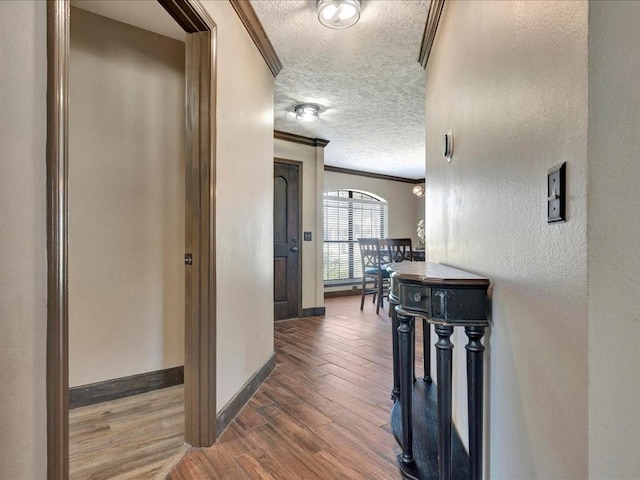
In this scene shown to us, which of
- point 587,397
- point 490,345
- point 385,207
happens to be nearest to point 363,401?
point 490,345

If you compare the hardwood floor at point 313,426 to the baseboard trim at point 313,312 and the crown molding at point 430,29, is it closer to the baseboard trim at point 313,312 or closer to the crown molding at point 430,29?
the baseboard trim at point 313,312

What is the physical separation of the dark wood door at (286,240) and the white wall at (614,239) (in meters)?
3.71

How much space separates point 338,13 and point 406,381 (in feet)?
6.42

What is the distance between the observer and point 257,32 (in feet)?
7.07

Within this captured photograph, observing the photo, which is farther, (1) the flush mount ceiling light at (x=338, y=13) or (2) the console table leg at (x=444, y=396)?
→ (1) the flush mount ceiling light at (x=338, y=13)

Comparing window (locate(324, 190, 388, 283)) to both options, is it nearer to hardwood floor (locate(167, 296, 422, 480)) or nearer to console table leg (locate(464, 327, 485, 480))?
hardwood floor (locate(167, 296, 422, 480))

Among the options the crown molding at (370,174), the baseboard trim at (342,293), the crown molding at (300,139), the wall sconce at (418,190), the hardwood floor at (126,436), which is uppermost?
the crown molding at (300,139)

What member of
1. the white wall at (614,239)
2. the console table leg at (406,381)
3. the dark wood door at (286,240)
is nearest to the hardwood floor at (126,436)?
the console table leg at (406,381)

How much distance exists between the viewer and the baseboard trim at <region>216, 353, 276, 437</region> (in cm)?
171

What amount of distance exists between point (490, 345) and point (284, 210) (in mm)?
3351

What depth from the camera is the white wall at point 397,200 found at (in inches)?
253

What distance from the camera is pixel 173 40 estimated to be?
2291 millimetres

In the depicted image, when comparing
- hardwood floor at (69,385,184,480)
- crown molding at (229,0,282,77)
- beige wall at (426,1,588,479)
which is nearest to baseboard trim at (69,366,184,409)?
hardwood floor at (69,385,184,480)

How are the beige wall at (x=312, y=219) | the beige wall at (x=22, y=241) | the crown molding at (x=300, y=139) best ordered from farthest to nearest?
the beige wall at (x=312, y=219) → the crown molding at (x=300, y=139) → the beige wall at (x=22, y=241)
